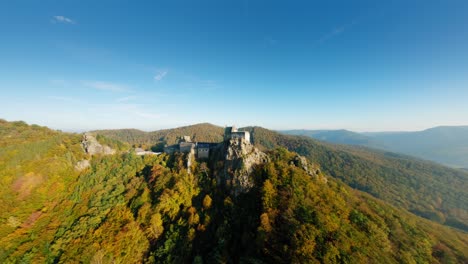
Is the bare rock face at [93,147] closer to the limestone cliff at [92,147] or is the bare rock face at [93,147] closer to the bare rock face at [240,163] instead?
the limestone cliff at [92,147]

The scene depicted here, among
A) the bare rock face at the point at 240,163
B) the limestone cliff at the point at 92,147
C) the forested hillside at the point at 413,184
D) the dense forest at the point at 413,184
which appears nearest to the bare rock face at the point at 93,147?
the limestone cliff at the point at 92,147

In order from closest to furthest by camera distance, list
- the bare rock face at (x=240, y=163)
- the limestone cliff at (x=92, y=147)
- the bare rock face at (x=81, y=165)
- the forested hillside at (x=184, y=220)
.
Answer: the forested hillside at (x=184, y=220)
the bare rock face at (x=240, y=163)
the bare rock face at (x=81, y=165)
the limestone cliff at (x=92, y=147)

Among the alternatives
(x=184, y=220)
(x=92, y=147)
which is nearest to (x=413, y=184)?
(x=184, y=220)

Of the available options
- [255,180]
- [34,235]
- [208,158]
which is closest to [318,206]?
[255,180]

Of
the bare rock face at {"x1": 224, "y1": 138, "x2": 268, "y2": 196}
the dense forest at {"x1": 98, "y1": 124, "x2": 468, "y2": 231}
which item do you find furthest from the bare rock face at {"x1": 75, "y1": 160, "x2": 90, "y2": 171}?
the bare rock face at {"x1": 224, "y1": 138, "x2": 268, "y2": 196}

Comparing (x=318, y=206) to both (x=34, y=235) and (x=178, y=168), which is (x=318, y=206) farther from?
(x=34, y=235)

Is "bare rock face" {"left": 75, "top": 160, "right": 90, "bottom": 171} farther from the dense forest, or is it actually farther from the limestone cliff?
the dense forest
